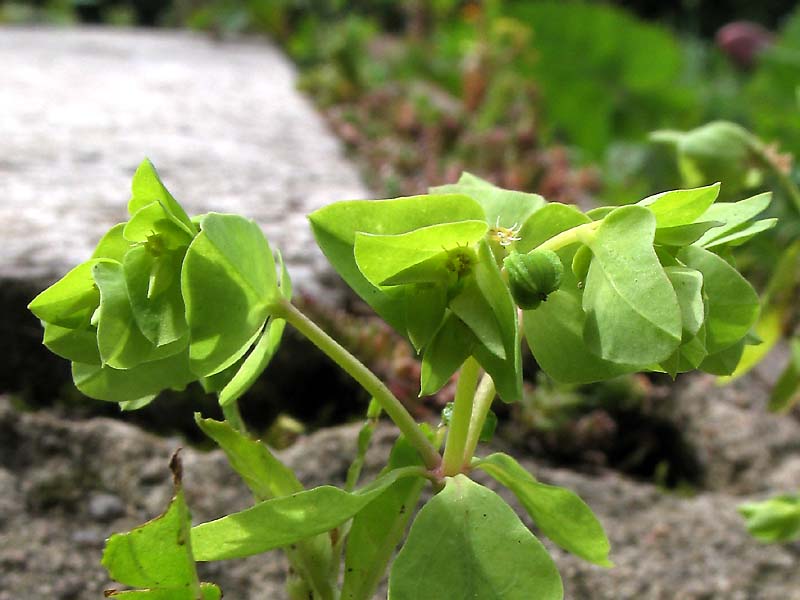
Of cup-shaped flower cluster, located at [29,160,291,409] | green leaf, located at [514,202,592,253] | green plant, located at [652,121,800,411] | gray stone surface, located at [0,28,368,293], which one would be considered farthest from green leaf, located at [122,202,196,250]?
gray stone surface, located at [0,28,368,293]

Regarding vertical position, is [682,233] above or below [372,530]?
above

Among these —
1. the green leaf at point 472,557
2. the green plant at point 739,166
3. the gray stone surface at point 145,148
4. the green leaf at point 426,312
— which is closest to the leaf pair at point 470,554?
the green leaf at point 472,557

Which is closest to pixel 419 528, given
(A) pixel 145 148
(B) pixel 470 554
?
(B) pixel 470 554

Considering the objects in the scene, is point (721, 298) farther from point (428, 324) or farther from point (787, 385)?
point (787, 385)

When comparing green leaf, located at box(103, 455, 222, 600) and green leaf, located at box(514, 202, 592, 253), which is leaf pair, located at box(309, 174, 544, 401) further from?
green leaf, located at box(103, 455, 222, 600)

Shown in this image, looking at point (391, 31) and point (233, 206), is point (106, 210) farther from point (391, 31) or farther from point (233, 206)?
point (391, 31)

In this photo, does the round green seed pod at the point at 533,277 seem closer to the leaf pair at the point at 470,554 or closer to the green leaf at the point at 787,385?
the leaf pair at the point at 470,554
